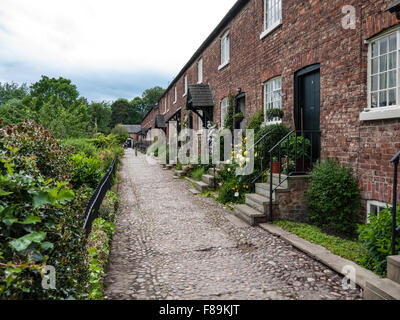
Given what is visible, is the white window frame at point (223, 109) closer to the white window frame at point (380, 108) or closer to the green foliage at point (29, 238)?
the white window frame at point (380, 108)

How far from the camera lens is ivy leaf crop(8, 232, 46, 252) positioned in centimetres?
182

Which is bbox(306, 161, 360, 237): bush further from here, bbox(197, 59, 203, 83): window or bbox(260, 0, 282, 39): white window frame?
bbox(197, 59, 203, 83): window

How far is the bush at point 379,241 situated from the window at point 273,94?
4959mm

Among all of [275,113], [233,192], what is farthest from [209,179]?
[275,113]

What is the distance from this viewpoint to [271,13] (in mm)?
9445

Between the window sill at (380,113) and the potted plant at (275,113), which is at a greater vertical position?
the potted plant at (275,113)

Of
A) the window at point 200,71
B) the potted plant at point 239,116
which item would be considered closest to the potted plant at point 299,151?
the potted plant at point 239,116

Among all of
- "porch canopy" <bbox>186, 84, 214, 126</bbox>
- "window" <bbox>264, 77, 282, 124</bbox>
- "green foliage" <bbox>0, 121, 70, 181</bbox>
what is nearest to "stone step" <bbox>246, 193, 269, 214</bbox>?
"window" <bbox>264, 77, 282, 124</bbox>

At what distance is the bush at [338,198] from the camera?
5.82 meters

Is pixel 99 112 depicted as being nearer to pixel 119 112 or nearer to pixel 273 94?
pixel 119 112

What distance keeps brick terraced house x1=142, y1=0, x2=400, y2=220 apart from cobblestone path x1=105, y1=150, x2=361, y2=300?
2.16 m

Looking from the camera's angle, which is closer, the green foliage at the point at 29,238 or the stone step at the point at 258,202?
the green foliage at the point at 29,238
